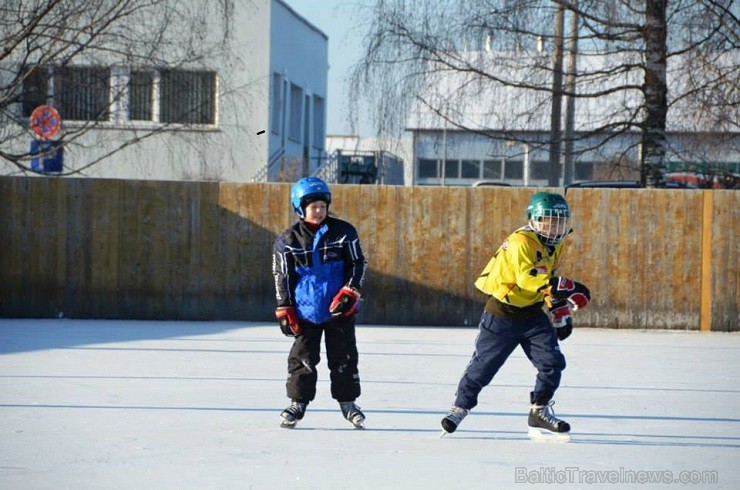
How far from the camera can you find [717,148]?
55.7 feet

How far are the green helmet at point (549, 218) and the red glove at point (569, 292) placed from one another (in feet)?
1.10

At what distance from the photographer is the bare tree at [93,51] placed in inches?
648

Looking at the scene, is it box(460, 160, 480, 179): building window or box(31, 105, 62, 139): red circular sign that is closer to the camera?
box(31, 105, 62, 139): red circular sign

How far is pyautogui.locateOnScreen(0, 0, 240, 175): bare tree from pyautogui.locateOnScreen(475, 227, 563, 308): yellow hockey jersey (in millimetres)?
10128

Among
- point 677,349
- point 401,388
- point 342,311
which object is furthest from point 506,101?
point 342,311

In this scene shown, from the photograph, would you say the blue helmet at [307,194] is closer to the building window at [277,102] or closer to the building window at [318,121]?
the building window at [277,102]

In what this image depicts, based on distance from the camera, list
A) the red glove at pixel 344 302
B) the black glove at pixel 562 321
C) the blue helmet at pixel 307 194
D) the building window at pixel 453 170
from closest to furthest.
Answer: the black glove at pixel 562 321 → the red glove at pixel 344 302 → the blue helmet at pixel 307 194 → the building window at pixel 453 170

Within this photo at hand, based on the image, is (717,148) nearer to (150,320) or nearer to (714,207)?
(714,207)

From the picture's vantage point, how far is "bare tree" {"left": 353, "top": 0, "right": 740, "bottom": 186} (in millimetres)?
16031

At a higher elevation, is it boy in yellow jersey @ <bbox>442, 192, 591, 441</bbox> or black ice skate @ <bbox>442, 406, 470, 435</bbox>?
boy in yellow jersey @ <bbox>442, 192, 591, 441</bbox>

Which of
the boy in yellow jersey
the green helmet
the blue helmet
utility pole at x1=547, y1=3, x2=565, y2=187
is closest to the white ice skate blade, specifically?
the boy in yellow jersey

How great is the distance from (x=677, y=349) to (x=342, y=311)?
6945 millimetres

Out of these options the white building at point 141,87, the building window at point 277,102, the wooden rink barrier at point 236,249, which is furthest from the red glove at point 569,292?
the building window at point 277,102

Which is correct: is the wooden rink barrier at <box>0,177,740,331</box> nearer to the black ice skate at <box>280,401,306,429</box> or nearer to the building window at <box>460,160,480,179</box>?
the black ice skate at <box>280,401,306,429</box>
